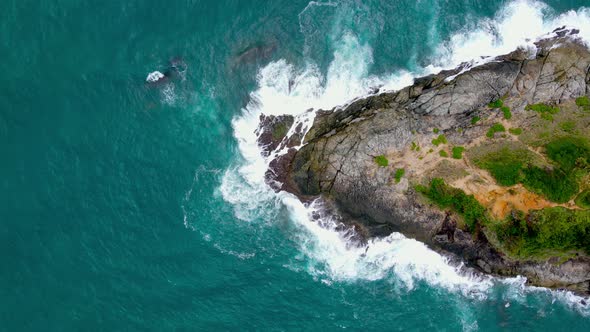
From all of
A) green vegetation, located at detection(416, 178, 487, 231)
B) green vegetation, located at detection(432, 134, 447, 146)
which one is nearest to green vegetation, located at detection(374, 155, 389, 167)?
green vegetation, located at detection(416, 178, 487, 231)

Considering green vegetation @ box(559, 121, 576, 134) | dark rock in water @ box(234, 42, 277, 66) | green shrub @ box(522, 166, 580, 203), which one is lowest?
green shrub @ box(522, 166, 580, 203)

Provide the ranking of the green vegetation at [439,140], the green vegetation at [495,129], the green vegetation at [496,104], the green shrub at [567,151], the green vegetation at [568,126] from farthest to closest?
the green vegetation at [496,104] → the green vegetation at [439,140] → the green vegetation at [495,129] → the green vegetation at [568,126] → the green shrub at [567,151]

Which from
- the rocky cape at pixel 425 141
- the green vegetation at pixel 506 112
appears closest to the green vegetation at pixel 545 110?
the rocky cape at pixel 425 141

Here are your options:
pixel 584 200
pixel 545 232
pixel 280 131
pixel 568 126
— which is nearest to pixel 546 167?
pixel 584 200

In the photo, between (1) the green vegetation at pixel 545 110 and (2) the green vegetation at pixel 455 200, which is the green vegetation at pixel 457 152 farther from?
(1) the green vegetation at pixel 545 110

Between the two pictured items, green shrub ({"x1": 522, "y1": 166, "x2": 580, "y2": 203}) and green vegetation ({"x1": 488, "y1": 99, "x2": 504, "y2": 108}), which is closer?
green shrub ({"x1": 522, "y1": 166, "x2": 580, "y2": 203})

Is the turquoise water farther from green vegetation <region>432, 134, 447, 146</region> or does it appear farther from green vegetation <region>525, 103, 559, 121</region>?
green vegetation <region>525, 103, 559, 121</region>

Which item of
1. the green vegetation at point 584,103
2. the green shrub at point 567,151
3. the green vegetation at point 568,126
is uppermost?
the green vegetation at point 584,103

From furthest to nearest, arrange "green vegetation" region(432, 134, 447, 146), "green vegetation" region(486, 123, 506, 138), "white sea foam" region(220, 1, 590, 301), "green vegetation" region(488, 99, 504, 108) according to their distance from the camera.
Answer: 1. "white sea foam" region(220, 1, 590, 301)
2. "green vegetation" region(488, 99, 504, 108)
3. "green vegetation" region(432, 134, 447, 146)
4. "green vegetation" region(486, 123, 506, 138)
